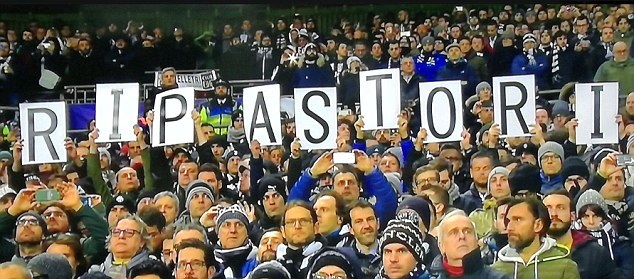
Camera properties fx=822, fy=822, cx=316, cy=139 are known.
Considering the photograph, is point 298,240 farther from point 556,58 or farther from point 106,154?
point 556,58

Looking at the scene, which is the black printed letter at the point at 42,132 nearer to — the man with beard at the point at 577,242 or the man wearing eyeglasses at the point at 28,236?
the man wearing eyeglasses at the point at 28,236

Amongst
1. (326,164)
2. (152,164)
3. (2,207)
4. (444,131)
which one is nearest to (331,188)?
(326,164)

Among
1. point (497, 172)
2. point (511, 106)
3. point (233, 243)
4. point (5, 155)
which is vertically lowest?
point (233, 243)

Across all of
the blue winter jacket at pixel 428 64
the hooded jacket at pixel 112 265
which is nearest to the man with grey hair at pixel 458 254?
the blue winter jacket at pixel 428 64

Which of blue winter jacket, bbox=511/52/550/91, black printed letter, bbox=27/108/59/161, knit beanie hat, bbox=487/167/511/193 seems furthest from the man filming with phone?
black printed letter, bbox=27/108/59/161

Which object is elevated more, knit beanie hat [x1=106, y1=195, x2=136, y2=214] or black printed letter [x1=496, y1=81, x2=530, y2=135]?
black printed letter [x1=496, y1=81, x2=530, y2=135]

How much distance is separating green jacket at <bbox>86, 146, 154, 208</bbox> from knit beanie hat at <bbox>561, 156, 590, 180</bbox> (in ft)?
4.79

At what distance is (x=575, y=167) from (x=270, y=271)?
114cm

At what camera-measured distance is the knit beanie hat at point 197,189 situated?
2.85m

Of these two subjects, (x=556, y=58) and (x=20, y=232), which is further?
(x=556, y=58)

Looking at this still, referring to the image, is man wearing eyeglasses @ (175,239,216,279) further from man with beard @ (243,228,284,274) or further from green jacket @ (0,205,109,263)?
green jacket @ (0,205,109,263)

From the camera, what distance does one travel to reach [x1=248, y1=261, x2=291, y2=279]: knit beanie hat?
284 centimetres

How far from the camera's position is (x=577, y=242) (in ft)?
9.45

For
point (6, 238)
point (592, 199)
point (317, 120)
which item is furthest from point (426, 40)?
point (6, 238)
